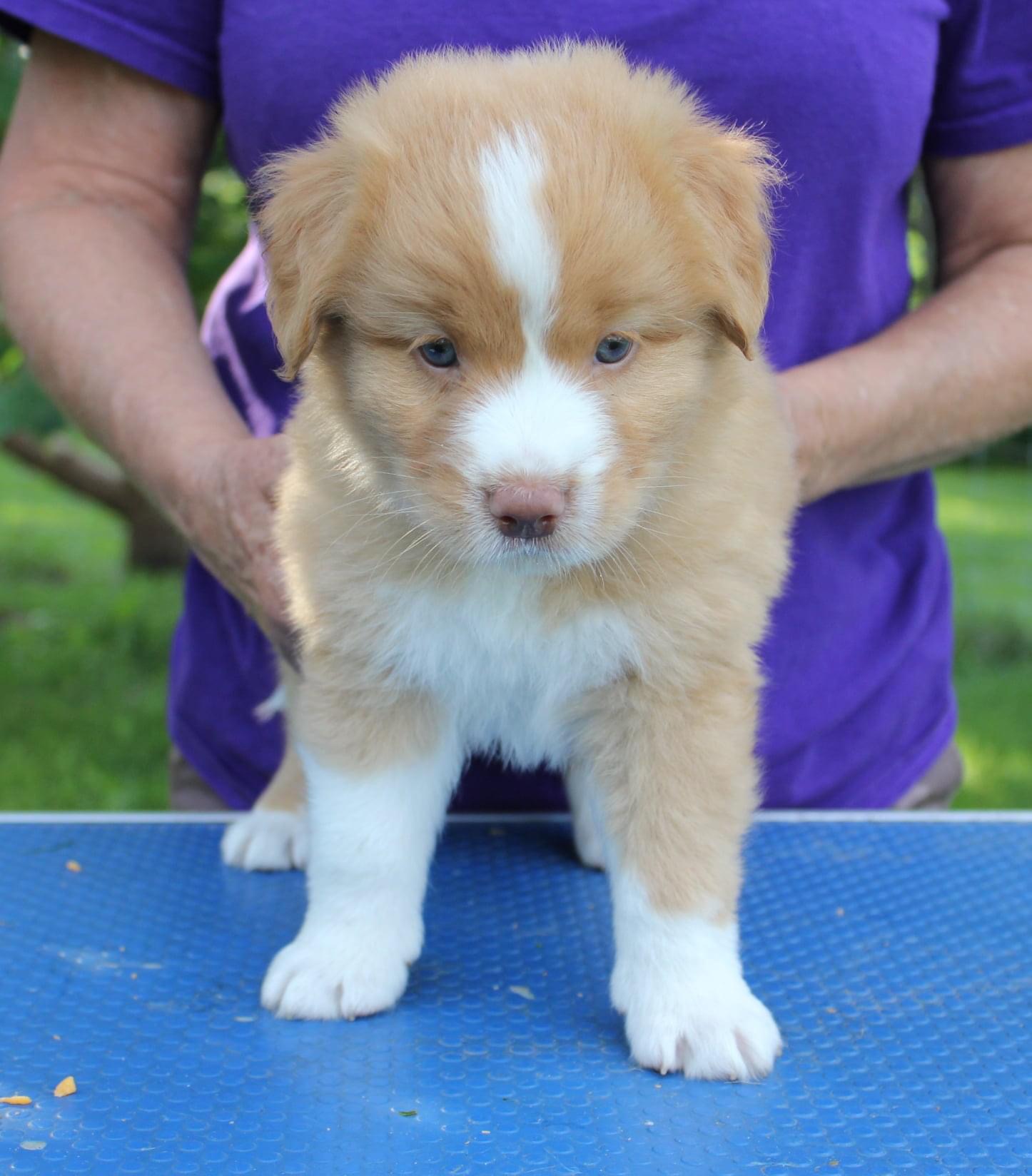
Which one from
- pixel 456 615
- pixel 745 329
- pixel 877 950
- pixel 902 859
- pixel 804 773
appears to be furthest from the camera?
pixel 804 773

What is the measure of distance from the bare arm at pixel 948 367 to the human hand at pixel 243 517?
0.95m

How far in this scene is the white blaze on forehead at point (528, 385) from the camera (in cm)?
181

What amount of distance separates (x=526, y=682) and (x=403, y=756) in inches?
9.4

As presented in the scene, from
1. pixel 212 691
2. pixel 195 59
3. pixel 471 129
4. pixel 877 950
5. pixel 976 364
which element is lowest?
pixel 212 691

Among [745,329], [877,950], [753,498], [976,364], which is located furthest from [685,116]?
[877,950]

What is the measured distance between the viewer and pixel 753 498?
224 centimetres

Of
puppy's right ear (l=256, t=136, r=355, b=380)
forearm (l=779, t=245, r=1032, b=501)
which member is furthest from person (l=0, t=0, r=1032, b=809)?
puppy's right ear (l=256, t=136, r=355, b=380)

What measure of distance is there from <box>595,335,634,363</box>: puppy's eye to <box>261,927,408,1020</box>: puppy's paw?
3.20 ft

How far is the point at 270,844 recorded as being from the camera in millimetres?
2816

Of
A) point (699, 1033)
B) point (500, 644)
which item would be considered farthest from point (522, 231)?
point (699, 1033)

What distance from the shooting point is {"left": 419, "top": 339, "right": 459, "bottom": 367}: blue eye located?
1.91m

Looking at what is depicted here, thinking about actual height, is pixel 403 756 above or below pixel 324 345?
below

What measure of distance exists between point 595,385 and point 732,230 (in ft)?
1.07

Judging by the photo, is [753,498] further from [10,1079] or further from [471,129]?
[10,1079]
